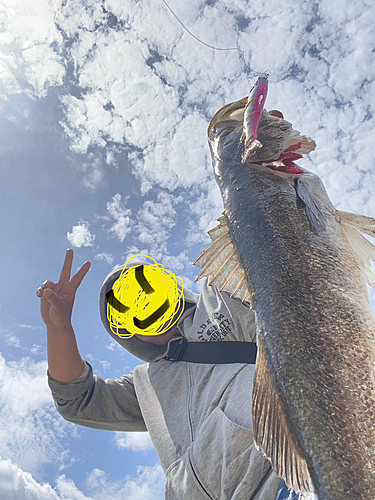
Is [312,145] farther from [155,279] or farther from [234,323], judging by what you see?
[155,279]

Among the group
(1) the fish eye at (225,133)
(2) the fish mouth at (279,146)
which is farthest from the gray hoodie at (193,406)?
(1) the fish eye at (225,133)

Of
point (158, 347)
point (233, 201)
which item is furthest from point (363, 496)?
point (158, 347)

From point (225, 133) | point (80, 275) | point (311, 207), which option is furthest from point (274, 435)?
point (80, 275)

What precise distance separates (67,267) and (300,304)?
9.37ft

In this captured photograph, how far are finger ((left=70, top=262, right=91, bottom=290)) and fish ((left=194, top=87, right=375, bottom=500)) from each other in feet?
6.06

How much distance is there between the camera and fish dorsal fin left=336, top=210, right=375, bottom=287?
1901 millimetres

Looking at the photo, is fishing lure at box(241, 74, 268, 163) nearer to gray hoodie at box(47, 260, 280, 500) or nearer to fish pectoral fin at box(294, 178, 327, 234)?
fish pectoral fin at box(294, 178, 327, 234)

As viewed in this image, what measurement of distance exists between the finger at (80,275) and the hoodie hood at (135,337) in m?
0.68

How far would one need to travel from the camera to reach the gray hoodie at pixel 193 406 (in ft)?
6.94

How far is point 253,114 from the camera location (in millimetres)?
2049

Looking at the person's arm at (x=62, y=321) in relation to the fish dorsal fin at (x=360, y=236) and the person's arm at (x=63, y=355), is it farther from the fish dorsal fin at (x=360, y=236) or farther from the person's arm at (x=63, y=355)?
the fish dorsal fin at (x=360, y=236)

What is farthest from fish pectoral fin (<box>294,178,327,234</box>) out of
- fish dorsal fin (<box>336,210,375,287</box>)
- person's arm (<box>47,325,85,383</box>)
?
person's arm (<box>47,325,85,383</box>)

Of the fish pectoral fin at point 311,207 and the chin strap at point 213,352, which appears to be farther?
the chin strap at point 213,352

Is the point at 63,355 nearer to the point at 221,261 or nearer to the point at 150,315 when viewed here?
the point at 150,315
